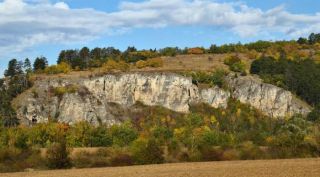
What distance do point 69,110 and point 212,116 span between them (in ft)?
161

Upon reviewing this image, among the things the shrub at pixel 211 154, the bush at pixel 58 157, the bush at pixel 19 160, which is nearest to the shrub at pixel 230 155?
the shrub at pixel 211 154

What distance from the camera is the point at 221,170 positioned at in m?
44.0

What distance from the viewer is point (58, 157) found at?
55250 mm

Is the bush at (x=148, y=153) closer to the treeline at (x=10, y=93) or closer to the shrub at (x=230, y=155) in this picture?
the shrub at (x=230, y=155)

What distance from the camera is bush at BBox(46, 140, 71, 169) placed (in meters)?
54.9

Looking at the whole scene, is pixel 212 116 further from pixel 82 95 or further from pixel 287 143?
pixel 287 143

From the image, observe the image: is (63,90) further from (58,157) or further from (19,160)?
(58,157)

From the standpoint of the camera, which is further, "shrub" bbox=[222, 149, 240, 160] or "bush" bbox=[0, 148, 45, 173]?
"shrub" bbox=[222, 149, 240, 160]

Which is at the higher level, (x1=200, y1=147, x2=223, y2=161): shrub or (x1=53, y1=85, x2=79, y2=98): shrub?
(x1=200, y1=147, x2=223, y2=161): shrub

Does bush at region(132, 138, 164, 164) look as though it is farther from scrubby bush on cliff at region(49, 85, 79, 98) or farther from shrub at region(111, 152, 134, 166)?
scrubby bush on cliff at region(49, 85, 79, 98)

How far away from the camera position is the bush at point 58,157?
5488 centimetres

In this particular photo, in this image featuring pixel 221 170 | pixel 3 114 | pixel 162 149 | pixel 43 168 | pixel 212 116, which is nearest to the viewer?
pixel 221 170

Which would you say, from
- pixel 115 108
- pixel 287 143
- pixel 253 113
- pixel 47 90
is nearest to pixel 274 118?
pixel 253 113

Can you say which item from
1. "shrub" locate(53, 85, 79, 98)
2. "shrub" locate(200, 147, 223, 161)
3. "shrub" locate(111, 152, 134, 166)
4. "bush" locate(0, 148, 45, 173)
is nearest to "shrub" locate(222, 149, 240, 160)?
"shrub" locate(200, 147, 223, 161)
